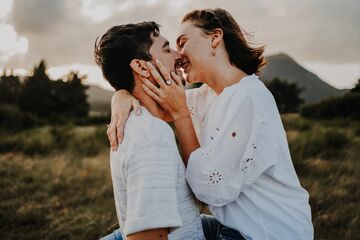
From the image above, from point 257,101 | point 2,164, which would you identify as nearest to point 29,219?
point 2,164

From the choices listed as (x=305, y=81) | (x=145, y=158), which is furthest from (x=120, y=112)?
(x=305, y=81)

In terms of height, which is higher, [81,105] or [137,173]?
[137,173]

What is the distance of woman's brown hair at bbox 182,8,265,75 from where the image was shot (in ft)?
8.55

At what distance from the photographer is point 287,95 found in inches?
474

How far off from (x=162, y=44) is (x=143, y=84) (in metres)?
0.24

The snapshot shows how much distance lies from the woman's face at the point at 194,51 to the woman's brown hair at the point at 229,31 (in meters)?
0.05

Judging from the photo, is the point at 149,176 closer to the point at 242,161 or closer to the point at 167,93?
the point at 242,161

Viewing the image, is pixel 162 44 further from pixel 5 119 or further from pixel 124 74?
pixel 5 119

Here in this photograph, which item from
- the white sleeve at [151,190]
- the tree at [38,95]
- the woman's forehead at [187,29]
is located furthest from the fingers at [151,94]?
the tree at [38,95]

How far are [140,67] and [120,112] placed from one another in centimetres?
24

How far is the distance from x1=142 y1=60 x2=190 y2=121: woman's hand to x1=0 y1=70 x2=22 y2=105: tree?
24.4m

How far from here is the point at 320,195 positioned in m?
5.36

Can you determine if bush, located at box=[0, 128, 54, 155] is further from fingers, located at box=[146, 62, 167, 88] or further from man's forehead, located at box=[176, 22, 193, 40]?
fingers, located at box=[146, 62, 167, 88]

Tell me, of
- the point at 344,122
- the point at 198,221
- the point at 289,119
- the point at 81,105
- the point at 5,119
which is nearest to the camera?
the point at 198,221
